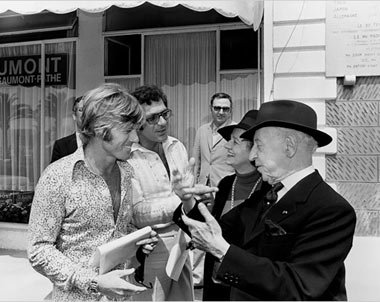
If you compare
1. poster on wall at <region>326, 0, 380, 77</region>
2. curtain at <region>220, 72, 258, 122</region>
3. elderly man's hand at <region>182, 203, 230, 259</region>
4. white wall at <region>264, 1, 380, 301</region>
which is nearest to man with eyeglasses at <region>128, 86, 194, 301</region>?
elderly man's hand at <region>182, 203, 230, 259</region>

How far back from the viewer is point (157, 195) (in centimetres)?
301

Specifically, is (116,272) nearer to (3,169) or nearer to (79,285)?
(79,285)

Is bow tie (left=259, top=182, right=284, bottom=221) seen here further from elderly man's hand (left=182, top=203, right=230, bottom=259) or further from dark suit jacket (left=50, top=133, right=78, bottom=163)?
dark suit jacket (left=50, top=133, right=78, bottom=163)

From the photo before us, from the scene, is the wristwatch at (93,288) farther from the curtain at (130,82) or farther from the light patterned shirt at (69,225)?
the curtain at (130,82)

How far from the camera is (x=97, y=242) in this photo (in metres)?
2.20

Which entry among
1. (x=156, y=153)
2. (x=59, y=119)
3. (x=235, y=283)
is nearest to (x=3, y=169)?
(x=59, y=119)

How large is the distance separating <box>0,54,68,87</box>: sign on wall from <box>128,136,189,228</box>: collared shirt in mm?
5012

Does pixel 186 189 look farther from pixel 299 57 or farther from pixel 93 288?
pixel 299 57

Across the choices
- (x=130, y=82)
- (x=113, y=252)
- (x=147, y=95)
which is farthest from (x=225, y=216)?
(x=130, y=82)

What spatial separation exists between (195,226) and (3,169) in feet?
22.5

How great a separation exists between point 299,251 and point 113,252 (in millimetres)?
801

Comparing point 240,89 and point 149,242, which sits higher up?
point 240,89

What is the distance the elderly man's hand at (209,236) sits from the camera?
1915 millimetres

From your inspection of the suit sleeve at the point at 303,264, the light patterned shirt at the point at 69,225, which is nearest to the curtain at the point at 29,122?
the light patterned shirt at the point at 69,225
